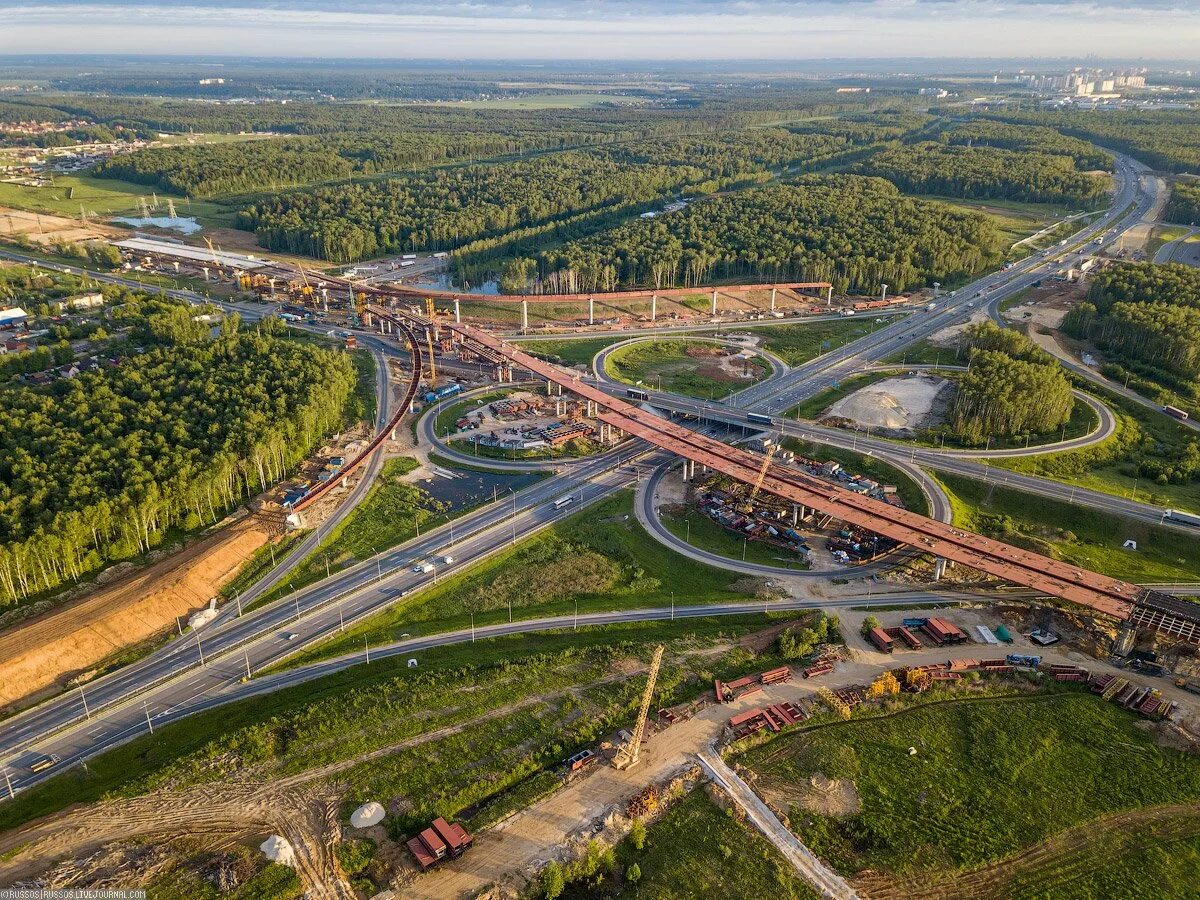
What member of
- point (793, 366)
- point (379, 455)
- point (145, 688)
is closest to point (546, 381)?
point (379, 455)

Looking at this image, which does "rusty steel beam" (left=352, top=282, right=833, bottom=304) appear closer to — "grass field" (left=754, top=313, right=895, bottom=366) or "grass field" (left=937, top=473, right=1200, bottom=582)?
"grass field" (left=754, top=313, right=895, bottom=366)

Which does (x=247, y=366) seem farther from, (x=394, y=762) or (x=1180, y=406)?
(x=1180, y=406)

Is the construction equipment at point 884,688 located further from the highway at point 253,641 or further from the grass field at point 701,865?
the grass field at point 701,865

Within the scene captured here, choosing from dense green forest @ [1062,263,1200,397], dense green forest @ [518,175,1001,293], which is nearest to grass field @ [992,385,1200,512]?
dense green forest @ [1062,263,1200,397]

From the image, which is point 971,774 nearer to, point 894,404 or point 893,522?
point 893,522

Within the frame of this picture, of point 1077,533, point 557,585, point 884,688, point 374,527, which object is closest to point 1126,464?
point 1077,533

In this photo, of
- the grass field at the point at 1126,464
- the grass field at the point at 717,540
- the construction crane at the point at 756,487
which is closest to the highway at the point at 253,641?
the grass field at the point at 1126,464
